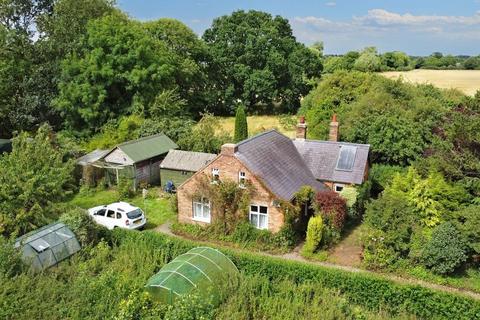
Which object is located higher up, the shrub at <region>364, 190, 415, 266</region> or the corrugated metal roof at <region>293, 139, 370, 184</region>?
the corrugated metal roof at <region>293, 139, 370, 184</region>

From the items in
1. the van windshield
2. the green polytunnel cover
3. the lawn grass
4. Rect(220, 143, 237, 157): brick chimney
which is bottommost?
the lawn grass

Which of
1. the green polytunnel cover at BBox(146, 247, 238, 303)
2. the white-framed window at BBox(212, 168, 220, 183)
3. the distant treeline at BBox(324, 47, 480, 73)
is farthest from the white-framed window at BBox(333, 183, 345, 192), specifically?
the distant treeline at BBox(324, 47, 480, 73)

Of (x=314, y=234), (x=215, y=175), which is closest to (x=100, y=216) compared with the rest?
(x=215, y=175)

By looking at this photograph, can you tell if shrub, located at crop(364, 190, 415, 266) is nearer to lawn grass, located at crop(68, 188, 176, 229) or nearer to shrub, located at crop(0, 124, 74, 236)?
lawn grass, located at crop(68, 188, 176, 229)

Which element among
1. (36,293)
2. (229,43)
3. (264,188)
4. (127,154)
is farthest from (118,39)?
(36,293)

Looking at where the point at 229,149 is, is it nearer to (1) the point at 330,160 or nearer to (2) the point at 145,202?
(1) the point at 330,160
